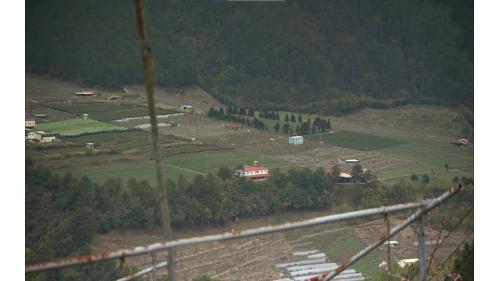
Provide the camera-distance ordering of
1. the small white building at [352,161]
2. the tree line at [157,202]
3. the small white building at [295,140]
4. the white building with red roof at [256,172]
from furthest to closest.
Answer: the small white building at [352,161] < the small white building at [295,140] < the white building with red roof at [256,172] < the tree line at [157,202]

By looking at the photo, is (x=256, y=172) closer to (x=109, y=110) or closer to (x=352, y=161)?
(x=352, y=161)

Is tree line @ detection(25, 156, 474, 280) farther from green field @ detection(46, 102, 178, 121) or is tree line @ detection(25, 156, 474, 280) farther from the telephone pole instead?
the telephone pole

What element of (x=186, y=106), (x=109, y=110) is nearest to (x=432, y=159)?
(x=186, y=106)

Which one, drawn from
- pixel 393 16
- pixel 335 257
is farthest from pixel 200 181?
pixel 393 16

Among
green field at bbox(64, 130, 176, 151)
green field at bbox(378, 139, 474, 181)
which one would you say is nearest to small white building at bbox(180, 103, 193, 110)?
green field at bbox(64, 130, 176, 151)

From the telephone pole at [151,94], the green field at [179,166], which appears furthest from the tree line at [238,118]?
the telephone pole at [151,94]

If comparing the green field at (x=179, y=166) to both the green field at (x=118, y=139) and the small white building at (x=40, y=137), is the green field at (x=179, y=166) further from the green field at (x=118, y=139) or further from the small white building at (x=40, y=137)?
the small white building at (x=40, y=137)

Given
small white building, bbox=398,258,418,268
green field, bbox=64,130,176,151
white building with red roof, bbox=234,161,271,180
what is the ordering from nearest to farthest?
1. small white building, bbox=398,258,418,268
2. green field, bbox=64,130,176,151
3. white building with red roof, bbox=234,161,271,180

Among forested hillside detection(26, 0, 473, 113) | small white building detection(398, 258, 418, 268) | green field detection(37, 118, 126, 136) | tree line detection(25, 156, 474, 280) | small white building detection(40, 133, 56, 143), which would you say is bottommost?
small white building detection(398, 258, 418, 268)
